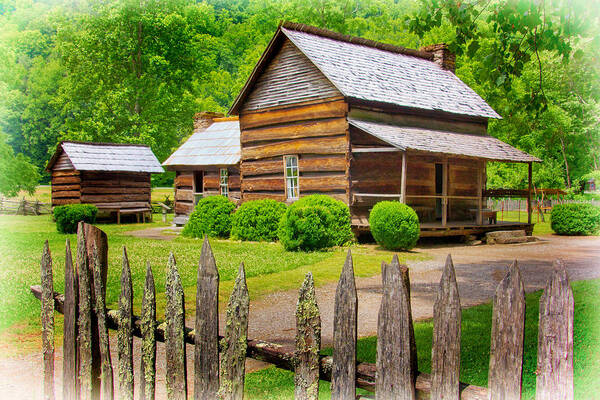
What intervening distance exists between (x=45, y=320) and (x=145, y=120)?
41156 mm

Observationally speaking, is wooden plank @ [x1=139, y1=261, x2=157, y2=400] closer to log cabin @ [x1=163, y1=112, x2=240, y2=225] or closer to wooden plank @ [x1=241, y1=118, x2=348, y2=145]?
wooden plank @ [x1=241, y1=118, x2=348, y2=145]

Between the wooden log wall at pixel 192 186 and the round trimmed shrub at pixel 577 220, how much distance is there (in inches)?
576

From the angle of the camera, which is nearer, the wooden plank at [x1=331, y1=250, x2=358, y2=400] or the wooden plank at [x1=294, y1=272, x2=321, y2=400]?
the wooden plank at [x1=331, y1=250, x2=358, y2=400]

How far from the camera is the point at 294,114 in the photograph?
21031 mm

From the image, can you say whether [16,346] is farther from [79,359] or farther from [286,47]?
[286,47]

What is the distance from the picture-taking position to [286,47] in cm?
2133

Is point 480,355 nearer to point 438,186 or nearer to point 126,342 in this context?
point 126,342

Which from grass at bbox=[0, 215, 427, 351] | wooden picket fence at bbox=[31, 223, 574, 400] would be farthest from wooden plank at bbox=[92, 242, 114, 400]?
grass at bbox=[0, 215, 427, 351]

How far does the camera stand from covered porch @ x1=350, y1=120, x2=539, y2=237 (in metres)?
18.4

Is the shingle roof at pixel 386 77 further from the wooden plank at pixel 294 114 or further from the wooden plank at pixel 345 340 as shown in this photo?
the wooden plank at pixel 345 340

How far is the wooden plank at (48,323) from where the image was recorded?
170 inches

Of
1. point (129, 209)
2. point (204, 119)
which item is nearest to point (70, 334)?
point (204, 119)

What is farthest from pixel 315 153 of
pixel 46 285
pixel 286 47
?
pixel 46 285

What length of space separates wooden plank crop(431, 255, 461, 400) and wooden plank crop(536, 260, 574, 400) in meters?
0.34
